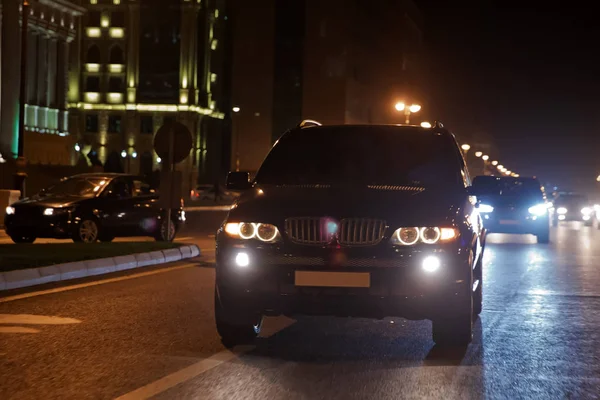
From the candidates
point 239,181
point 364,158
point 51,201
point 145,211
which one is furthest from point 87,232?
point 364,158

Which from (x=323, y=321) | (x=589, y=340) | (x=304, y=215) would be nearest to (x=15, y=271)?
(x=323, y=321)

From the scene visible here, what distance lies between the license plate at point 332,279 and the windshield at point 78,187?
537 inches

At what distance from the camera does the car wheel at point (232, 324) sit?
24.7 feet

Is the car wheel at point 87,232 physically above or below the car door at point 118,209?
below

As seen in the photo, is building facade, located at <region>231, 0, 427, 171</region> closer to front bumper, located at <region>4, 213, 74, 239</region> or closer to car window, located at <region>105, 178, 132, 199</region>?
car window, located at <region>105, 178, 132, 199</region>

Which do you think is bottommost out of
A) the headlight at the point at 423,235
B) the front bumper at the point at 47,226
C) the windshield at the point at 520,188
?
the front bumper at the point at 47,226

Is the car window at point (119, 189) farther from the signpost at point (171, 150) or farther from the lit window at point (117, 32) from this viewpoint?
the lit window at point (117, 32)

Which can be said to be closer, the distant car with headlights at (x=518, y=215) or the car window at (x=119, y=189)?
the car window at (x=119, y=189)

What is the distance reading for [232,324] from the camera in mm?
7641

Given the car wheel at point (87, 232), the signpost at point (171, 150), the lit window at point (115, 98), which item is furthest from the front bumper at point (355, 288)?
the lit window at point (115, 98)

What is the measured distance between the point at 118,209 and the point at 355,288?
45.4 feet

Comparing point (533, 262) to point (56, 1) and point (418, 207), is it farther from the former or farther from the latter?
point (56, 1)

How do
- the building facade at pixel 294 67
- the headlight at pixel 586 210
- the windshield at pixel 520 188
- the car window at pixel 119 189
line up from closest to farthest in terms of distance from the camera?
the car window at pixel 119 189
the windshield at pixel 520 188
the headlight at pixel 586 210
the building facade at pixel 294 67

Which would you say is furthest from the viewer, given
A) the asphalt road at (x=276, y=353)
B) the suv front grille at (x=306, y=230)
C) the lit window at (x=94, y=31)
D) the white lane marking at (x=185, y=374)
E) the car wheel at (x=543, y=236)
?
the lit window at (x=94, y=31)
